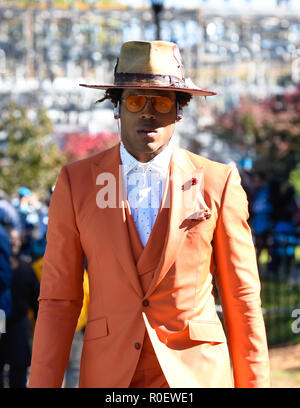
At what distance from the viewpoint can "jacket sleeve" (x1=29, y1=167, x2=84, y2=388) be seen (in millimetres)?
3250

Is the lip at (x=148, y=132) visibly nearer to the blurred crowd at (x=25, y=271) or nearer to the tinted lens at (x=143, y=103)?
the tinted lens at (x=143, y=103)

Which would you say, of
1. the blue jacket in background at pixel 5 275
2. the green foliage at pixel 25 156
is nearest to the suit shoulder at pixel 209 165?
the blue jacket in background at pixel 5 275

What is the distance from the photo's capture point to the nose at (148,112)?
3275mm

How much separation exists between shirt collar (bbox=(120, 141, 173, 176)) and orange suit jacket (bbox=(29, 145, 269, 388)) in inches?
1.6

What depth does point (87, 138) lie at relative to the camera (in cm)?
3691

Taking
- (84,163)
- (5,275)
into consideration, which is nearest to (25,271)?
(5,275)

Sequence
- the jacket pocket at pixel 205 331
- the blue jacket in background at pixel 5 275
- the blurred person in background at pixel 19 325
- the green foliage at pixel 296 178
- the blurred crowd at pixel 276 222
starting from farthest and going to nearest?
the green foliage at pixel 296 178 → the blurred crowd at pixel 276 222 → the blurred person in background at pixel 19 325 → the blue jacket in background at pixel 5 275 → the jacket pocket at pixel 205 331

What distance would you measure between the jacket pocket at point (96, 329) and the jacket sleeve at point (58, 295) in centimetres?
7

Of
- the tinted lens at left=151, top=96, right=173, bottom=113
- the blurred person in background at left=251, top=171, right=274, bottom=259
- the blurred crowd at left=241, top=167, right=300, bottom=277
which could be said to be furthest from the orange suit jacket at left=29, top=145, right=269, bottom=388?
the blurred person in background at left=251, top=171, right=274, bottom=259

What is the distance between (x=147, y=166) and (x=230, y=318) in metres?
0.67

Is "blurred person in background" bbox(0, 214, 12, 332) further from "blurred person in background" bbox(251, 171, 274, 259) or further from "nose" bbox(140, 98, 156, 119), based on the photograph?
"blurred person in background" bbox(251, 171, 274, 259)

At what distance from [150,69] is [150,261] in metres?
0.75
